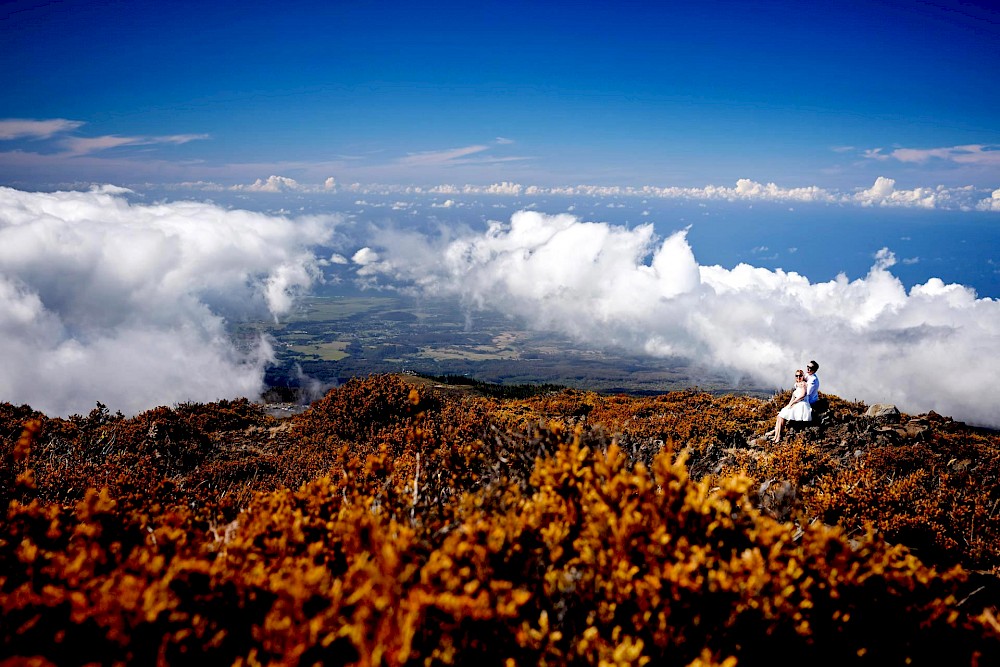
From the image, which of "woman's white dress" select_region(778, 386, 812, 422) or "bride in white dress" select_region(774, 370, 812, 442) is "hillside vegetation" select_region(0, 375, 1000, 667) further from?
"woman's white dress" select_region(778, 386, 812, 422)

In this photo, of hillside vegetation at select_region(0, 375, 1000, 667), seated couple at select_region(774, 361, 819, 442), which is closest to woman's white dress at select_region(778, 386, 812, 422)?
seated couple at select_region(774, 361, 819, 442)

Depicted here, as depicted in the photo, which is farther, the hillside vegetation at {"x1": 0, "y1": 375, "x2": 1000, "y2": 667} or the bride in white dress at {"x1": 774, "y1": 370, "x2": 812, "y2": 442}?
the bride in white dress at {"x1": 774, "y1": 370, "x2": 812, "y2": 442}

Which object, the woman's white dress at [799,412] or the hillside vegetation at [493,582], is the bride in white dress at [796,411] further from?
the hillside vegetation at [493,582]

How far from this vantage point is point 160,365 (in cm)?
13888

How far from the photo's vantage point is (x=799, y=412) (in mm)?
13203

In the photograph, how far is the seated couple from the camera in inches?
517

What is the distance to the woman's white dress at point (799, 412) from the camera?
A: 43.0ft

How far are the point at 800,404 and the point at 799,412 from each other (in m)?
0.23

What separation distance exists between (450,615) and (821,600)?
2.55m

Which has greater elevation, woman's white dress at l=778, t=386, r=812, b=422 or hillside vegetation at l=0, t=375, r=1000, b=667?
hillside vegetation at l=0, t=375, r=1000, b=667

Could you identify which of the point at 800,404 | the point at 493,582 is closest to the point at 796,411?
the point at 800,404

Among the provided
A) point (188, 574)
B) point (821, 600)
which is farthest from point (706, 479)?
→ point (188, 574)

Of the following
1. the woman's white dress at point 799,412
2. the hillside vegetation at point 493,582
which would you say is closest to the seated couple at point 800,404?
the woman's white dress at point 799,412

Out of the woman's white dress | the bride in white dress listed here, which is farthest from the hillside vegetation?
the woman's white dress
